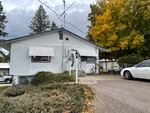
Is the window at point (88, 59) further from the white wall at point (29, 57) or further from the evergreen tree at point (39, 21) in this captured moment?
the evergreen tree at point (39, 21)

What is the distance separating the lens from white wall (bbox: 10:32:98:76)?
2900 cm

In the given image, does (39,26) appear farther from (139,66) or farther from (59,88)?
(59,88)

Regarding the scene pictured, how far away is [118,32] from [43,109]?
26.4 metres

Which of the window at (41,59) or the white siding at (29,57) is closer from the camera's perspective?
the white siding at (29,57)

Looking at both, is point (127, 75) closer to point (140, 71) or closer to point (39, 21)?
point (140, 71)

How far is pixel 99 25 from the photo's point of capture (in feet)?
119

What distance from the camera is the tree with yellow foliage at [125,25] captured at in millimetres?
32906

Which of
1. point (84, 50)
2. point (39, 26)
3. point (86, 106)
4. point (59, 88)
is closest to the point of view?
point (86, 106)

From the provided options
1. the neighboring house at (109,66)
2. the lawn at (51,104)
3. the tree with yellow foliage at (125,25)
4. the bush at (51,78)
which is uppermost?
the tree with yellow foliage at (125,25)

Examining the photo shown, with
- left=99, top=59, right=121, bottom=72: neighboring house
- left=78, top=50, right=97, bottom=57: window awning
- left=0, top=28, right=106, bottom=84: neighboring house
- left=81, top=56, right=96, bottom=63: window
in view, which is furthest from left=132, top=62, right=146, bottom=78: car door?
left=99, top=59, right=121, bottom=72: neighboring house

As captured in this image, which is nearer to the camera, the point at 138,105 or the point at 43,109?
the point at 43,109

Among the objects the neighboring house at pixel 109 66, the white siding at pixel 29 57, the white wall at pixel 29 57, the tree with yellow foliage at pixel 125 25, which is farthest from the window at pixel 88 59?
the white siding at pixel 29 57

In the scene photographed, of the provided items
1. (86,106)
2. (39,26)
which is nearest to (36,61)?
(86,106)

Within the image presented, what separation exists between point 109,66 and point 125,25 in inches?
481
